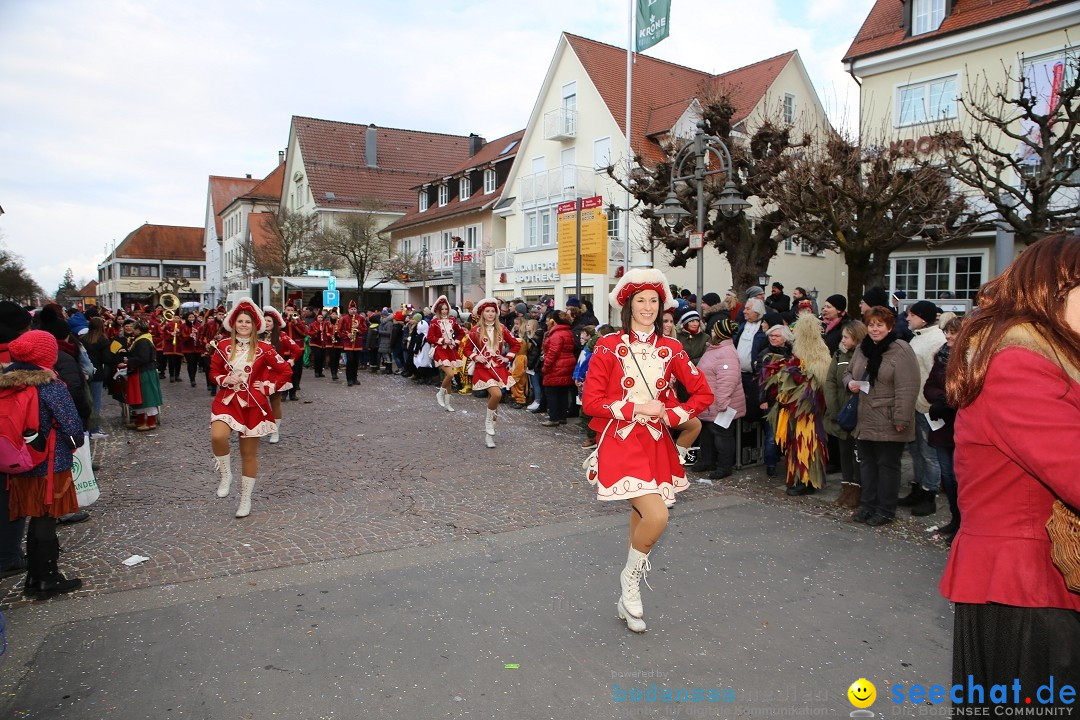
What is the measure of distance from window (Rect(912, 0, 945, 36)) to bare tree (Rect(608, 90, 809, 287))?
27.6 feet

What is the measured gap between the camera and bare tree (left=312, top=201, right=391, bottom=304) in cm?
4003

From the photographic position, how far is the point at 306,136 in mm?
55875

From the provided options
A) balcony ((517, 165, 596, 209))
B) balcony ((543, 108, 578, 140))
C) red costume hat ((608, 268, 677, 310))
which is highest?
balcony ((543, 108, 578, 140))

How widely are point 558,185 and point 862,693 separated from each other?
29693 mm

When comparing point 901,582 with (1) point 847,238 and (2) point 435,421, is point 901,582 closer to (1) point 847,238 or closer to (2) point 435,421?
(2) point 435,421

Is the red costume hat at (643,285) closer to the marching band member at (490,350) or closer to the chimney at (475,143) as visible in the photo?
the marching band member at (490,350)

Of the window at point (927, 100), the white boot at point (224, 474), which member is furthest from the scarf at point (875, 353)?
the window at point (927, 100)

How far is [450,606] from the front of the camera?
4.75 m

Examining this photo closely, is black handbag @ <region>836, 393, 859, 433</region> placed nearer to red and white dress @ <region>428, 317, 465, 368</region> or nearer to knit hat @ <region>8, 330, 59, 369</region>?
knit hat @ <region>8, 330, 59, 369</region>

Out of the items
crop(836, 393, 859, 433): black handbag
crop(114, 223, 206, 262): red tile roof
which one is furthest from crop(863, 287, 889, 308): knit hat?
crop(114, 223, 206, 262): red tile roof

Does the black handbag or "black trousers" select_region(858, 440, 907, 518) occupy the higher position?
the black handbag

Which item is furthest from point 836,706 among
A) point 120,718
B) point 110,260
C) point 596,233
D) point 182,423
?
point 110,260

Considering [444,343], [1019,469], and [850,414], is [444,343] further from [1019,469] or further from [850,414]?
[1019,469]

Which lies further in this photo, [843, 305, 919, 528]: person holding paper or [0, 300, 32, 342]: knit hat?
[843, 305, 919, 528]: person holding paper
